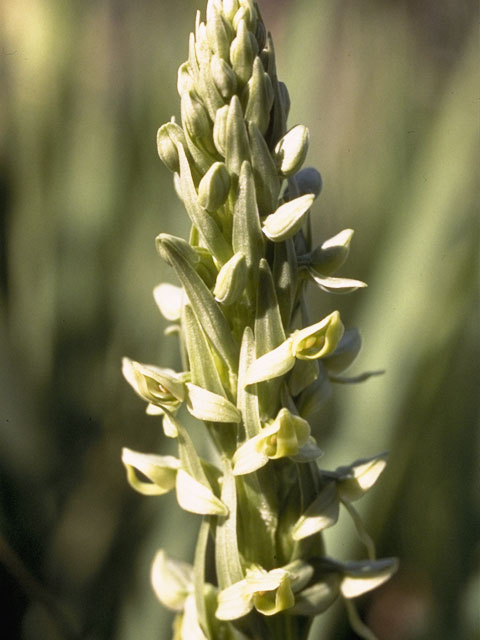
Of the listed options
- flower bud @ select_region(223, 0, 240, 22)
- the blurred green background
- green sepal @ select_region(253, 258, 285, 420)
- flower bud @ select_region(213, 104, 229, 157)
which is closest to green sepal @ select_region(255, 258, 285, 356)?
green sepal @ select_region(253, 258, 285, 420)

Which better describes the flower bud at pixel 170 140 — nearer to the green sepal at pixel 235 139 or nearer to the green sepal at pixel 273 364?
the green sepal at pixel 235 139

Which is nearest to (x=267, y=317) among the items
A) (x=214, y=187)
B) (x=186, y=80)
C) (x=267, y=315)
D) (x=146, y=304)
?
(x=267, y=315)

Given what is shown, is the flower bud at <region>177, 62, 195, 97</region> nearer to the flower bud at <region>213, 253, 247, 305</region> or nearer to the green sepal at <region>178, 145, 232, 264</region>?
the green sepal at <region>178, 145, 232, 264</region>

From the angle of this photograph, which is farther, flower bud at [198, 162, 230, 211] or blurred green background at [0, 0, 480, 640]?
blurred green background at [0, 0, 480, 640]

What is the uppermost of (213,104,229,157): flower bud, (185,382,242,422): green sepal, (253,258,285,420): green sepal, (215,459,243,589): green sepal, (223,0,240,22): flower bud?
(223,0,240,22): flower bud

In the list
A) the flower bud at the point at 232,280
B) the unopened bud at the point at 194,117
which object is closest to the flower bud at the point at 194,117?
the unopened bud at the point at 194,117

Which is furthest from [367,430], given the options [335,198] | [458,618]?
[335,198]
